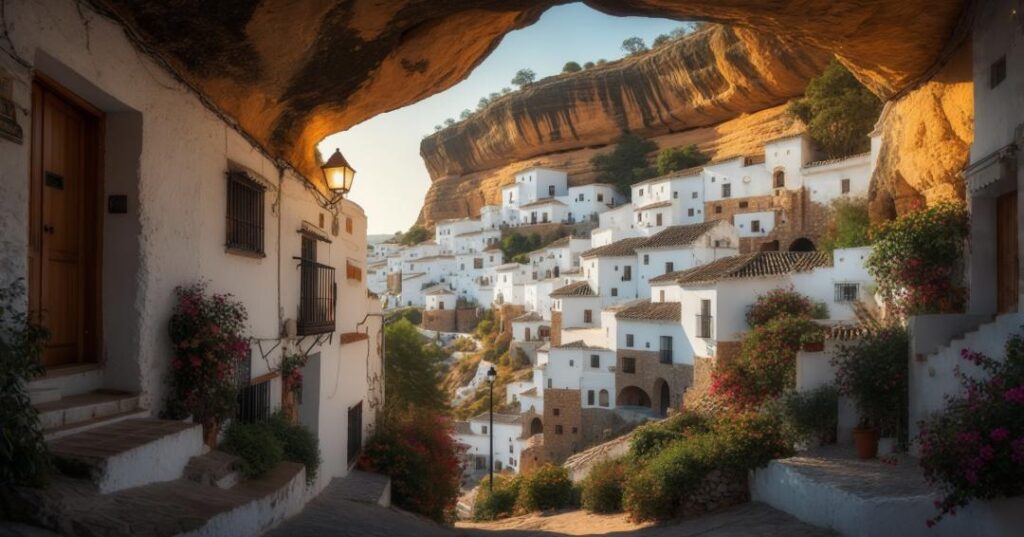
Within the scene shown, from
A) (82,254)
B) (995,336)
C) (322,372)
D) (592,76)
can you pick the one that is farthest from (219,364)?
(592,76)

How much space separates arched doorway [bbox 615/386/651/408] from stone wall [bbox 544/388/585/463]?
185 centimetres

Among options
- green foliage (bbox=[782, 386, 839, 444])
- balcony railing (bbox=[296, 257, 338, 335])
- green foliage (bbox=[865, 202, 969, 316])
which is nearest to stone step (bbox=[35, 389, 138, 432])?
balcony railing (bbox=[296, 257, 338, 335])

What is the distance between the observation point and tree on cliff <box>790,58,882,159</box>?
35.2 metres

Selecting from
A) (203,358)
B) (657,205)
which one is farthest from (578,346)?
(203,358)

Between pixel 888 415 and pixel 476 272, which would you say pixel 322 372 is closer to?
pixel 888 415

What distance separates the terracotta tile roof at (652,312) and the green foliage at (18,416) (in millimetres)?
25616

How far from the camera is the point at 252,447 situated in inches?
266

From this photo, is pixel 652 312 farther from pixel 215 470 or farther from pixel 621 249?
pixel 215 470

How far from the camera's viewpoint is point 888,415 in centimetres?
1004

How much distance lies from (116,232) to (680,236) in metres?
32.3

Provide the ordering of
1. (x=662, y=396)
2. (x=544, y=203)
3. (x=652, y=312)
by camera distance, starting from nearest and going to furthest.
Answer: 1. (x=652, y=312)
2. (x=662, y=396)
3. (x=544, y=203)

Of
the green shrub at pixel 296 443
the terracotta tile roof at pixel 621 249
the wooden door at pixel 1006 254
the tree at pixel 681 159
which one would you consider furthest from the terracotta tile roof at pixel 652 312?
the tree at pixel 681 159

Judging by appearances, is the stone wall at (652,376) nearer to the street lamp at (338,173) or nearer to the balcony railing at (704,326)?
the balcony railing at (704,326)

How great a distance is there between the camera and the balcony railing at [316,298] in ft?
31.3
